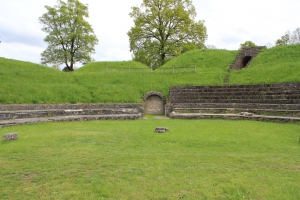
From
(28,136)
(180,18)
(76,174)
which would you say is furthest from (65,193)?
(180,18)

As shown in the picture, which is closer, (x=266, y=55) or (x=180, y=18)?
(x=266, y=55)

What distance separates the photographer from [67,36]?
36000 mm

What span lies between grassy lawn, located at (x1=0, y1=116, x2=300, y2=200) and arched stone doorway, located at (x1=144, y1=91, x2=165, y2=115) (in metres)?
8.96

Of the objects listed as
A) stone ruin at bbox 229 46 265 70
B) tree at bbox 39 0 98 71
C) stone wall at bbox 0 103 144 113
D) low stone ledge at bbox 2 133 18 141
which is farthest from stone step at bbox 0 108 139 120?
tree at bbox 39 0 98 71

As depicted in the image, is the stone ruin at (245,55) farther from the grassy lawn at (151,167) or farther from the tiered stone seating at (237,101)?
the grassy lawn at (151,167)

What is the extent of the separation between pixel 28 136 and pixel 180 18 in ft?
110

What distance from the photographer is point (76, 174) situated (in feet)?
15.9

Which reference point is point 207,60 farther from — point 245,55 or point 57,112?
point 57,112

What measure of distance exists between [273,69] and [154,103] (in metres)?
10.5

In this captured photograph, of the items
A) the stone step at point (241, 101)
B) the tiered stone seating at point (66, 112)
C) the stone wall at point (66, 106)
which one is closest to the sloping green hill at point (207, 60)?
the stone step at point (241, 101)

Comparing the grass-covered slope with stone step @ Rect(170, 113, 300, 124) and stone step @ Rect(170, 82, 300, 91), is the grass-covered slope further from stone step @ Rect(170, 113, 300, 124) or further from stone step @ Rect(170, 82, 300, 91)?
stone step @ Rect(170, 113, 300, 124)

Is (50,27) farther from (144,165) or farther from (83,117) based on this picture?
(144,165)

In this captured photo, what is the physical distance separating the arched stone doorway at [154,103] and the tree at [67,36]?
23.2m

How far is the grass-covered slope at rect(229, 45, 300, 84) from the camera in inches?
673
